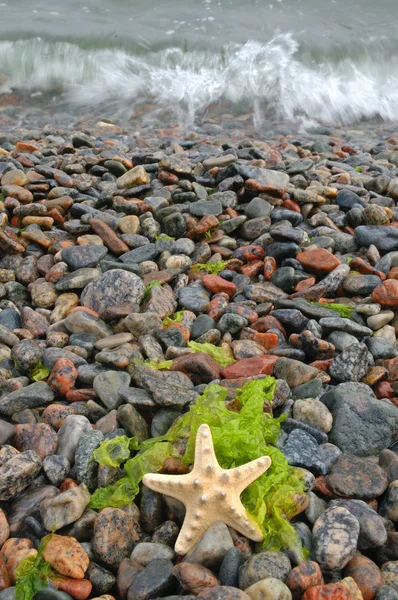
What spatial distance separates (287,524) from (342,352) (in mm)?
1631

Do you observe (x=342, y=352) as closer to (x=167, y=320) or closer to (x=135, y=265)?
(x=167, y=320)

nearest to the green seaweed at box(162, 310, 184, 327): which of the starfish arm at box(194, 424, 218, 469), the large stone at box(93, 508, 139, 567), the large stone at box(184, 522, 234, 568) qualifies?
the starfish arm at box(194, 424, 218, 469)

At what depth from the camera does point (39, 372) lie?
440 centimetres

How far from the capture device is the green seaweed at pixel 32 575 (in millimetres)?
2807

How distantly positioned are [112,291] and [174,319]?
0.64 metres

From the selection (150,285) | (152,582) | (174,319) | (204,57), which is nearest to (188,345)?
(174,319)

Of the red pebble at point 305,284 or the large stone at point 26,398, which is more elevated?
the red pebble at point 305,284

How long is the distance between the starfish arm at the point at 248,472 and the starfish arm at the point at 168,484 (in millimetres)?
259

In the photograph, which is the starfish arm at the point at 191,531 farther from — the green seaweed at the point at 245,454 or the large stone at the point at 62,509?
the large stone at the point at 62,509

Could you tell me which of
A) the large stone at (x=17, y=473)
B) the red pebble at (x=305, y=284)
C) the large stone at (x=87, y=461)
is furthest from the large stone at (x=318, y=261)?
the large stone at (x=17, y=473)

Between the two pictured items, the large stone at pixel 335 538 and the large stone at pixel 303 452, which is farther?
the large stone at pixel 303 452

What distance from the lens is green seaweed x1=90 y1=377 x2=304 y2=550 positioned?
3.18 meters

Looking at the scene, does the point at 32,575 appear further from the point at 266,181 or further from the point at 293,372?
the point at 266,181

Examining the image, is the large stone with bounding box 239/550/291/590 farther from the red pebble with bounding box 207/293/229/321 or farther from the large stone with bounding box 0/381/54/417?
the red pebble with bounding box 207/293/229/321
